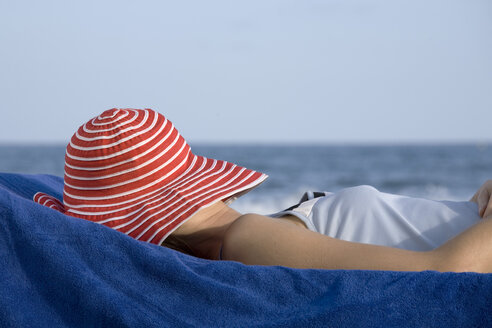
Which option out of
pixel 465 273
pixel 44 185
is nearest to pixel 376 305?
pixel 465 273

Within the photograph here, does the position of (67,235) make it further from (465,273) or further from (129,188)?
(465,273)

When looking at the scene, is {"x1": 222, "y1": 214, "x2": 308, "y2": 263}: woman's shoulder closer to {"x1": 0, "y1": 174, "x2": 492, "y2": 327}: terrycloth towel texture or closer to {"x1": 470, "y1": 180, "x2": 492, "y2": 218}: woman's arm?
{"x1": 0, "y1": 174, "x2": 492, "y2": 327}: terrycloth towel texture

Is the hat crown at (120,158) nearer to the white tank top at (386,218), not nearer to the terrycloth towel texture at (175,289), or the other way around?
the terrycloth towel texture at (175,289)

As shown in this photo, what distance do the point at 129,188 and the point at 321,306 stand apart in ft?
1.66

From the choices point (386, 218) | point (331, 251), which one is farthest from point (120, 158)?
point (386, 218)

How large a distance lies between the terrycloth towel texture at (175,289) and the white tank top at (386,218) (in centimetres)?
26

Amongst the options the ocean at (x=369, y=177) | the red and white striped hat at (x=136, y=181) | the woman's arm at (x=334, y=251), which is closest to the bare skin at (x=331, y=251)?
the woman's arm at (x=334, y=251)

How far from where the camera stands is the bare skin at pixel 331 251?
44.6 inches

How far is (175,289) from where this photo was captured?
114 centimetres

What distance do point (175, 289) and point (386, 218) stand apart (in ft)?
1.74

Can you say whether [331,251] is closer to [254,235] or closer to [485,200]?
[254,235]

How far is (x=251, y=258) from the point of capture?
1237 mm

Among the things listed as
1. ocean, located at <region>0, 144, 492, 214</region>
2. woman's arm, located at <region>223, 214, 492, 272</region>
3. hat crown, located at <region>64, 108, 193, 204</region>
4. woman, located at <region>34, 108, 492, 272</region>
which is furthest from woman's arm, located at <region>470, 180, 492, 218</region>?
ocean, located at <region>0, 144, 492, 214</region>

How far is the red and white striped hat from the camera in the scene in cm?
132
